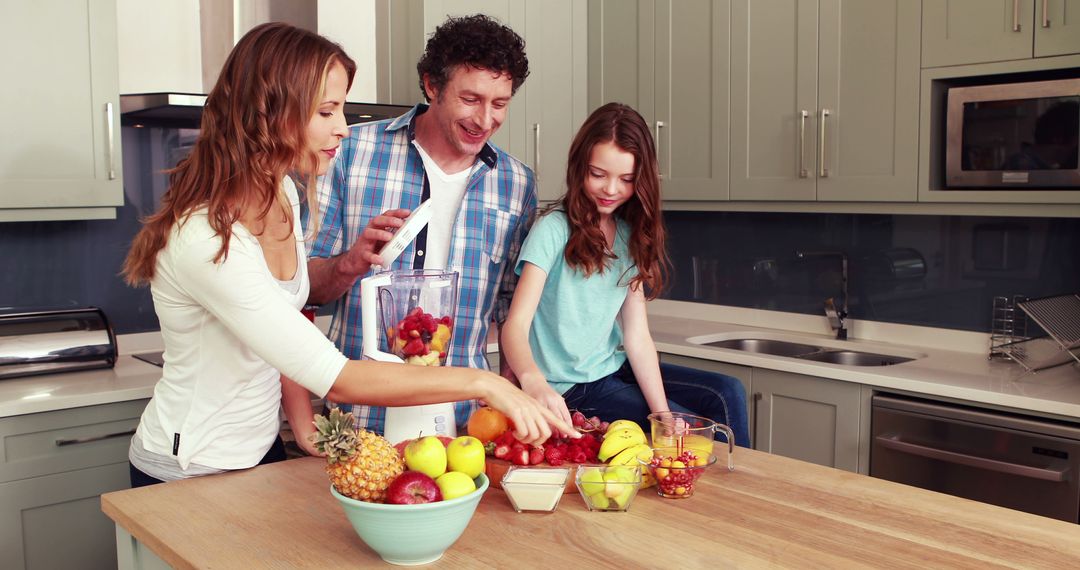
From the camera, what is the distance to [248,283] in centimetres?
146

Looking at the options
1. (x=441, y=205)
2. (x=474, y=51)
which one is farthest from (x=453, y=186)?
(x=474, y=51)

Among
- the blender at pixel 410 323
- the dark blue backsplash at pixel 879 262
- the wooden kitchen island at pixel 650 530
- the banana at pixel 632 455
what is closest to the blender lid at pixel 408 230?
the blender at pixel 410 323

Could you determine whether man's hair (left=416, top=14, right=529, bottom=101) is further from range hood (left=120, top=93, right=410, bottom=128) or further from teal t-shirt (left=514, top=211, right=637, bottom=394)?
range hood (left=120, top=93, right=410, bottom=128)

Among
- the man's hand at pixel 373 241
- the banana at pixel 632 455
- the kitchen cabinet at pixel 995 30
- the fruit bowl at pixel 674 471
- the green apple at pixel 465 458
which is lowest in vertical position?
the fruit bowl at pixel 674 471

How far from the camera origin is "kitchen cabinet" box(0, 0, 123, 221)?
8.77 feet

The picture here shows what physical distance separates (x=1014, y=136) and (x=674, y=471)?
6.15 feet

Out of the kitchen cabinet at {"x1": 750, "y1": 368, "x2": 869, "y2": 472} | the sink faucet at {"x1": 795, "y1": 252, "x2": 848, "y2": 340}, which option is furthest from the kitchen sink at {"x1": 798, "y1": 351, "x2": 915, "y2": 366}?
the kitchen cabinet at {"x1": 750, "y1": 368, "x2": 869, "y2": 472}

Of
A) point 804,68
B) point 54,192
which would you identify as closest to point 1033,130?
point 804,68

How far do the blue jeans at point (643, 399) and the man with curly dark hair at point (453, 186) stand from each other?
0.76 feet

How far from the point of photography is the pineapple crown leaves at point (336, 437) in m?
1.29

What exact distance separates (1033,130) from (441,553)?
2287 millimetres

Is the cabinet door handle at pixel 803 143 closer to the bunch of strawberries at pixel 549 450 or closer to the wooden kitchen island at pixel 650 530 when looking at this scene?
the wooden kitchen island at pixel 650 530

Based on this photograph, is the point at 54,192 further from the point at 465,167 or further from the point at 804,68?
the point at 804,68

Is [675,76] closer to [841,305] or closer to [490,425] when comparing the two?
[841,305]
